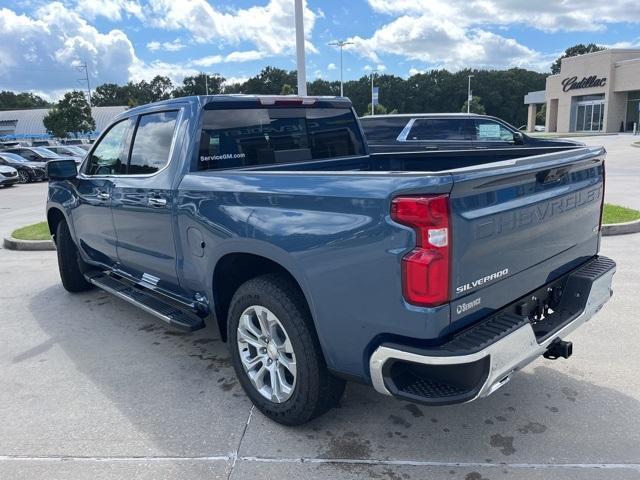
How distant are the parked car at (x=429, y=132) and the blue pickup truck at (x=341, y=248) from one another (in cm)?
661

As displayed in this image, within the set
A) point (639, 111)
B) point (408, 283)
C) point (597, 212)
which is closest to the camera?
point (408, 283)

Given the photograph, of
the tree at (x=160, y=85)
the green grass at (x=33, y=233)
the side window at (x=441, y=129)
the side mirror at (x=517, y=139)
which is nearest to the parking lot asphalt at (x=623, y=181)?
the side mirror at (x=517, y=139)

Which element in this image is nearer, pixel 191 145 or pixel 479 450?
pixel 479 450

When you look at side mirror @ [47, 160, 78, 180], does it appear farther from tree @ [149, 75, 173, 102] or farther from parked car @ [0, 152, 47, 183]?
tree @ [149, 75, 173, 102]

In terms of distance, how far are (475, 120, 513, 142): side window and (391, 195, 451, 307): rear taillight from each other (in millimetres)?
9828

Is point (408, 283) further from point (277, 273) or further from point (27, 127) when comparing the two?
point (27, 127)

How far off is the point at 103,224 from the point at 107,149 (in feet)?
2.33

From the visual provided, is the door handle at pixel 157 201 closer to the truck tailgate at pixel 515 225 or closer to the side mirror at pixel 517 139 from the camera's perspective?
the truck tailgate at pixel 515 225

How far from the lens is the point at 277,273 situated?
126 inches

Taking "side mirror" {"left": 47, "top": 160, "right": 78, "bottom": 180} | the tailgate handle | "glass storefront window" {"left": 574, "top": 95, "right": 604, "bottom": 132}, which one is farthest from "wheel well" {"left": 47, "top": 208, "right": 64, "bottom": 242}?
"glass storefront window" {"left": 574, "top": 95, "right": 604, "bottom": 132}

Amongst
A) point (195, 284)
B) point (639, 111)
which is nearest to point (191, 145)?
point (195, 284)

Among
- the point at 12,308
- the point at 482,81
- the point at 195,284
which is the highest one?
the point at 482,81

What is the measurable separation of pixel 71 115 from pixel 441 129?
156 feet

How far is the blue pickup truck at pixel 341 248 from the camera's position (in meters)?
2.41
